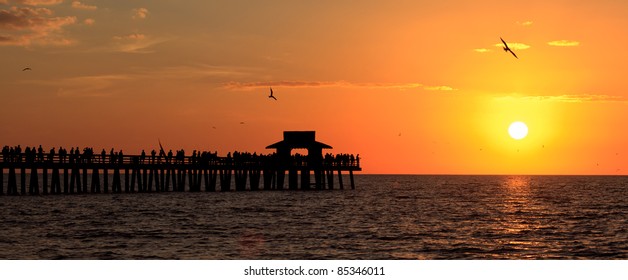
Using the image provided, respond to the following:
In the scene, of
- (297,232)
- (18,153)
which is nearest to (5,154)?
(18,153)

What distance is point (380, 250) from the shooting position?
40375 mm

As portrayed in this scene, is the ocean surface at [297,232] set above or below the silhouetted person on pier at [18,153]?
below

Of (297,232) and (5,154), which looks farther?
(5,154)

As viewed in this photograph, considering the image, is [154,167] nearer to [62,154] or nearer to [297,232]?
[62,154]

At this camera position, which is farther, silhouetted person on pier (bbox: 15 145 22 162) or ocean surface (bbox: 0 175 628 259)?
silhouetted person on pier (bbox: 15 145 22 162)

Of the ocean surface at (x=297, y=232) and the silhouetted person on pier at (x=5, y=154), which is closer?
the ocean surface at (x=297, y=232)

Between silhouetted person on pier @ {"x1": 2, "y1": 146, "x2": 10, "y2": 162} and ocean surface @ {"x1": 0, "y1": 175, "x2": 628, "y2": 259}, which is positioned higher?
silhouetted person on pier @ {"x1": 2, "y1": 146, "x2": 10, "y2": 162}

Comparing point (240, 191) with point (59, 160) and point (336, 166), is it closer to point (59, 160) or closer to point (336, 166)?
point (336, 166)

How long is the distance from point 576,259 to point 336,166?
59.5 meters

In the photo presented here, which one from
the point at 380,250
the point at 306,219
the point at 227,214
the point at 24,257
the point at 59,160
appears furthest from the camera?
the point at 59,160

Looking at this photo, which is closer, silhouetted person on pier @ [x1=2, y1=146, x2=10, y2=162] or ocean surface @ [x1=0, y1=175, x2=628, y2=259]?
ocean surface @ [x1=0, y1=175, x2=628, y2=259]

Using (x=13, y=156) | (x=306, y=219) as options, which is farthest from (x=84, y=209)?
(x=306, y=219)

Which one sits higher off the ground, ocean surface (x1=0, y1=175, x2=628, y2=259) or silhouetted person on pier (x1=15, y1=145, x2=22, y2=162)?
silhouetted person on pier (x1=15, y1=145, x2=22, y2=162)
